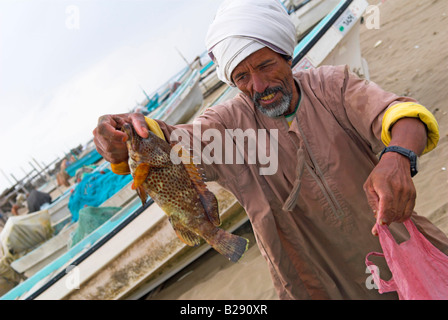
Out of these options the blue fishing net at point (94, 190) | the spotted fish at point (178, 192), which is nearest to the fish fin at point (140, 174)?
the spotted fish at point (178, 192)

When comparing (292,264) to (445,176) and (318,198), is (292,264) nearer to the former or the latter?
(318,198)

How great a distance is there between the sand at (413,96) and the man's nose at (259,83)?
93cm

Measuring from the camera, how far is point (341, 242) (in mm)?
1886

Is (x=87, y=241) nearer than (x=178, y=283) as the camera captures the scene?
No

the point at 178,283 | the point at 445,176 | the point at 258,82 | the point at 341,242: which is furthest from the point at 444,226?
the point at 178,283

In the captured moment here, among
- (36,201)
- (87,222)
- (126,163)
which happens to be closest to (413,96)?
(126,163)

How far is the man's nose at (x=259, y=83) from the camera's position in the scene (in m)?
1.73

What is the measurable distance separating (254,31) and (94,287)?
4.28 meters

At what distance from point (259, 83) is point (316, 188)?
69 cm

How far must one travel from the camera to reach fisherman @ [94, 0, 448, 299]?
1.70m

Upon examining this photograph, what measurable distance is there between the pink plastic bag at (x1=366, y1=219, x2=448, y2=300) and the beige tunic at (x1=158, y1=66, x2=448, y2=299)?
334 millimetres

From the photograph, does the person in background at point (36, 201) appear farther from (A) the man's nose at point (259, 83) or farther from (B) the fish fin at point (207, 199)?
(A) the man's nose at point (259, 83)

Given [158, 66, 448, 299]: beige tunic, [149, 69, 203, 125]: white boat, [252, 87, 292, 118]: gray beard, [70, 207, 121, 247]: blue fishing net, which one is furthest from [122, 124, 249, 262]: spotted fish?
[149, 69, 203, 125]: white boat

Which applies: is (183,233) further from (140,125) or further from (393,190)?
(393,190)
